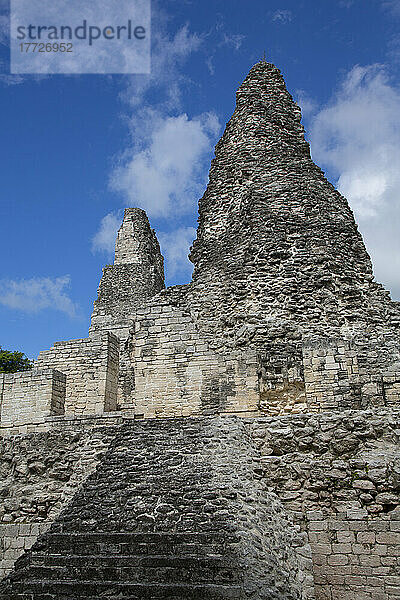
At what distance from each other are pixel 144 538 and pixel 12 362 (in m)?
21.1

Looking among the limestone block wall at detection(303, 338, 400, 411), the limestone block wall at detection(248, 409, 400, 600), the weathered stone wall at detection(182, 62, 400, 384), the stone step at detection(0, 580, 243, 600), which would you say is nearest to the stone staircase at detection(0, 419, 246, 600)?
the stone step at detection(0, 580, 243, 600)

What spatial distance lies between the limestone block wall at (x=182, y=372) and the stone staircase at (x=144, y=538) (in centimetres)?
167

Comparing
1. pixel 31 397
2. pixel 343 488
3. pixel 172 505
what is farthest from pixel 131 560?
pixel 31 397

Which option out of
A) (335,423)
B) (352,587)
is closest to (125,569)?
(352,587)

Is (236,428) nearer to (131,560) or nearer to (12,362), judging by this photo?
(131,560)

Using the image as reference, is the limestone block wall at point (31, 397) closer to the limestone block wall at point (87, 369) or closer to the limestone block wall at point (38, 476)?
the limestone block wall at point (87, 369)

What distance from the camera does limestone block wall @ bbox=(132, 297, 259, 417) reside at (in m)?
9.27

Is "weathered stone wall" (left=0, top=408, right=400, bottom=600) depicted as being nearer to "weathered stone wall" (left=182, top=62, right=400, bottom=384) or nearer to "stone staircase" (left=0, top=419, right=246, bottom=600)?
"stone staircase" (left=0, top=419, right=246, bottom=600)

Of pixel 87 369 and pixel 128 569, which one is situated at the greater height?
pixel 87 369

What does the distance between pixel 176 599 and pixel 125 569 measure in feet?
2.41

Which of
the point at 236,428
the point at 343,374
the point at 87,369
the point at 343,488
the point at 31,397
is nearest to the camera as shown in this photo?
the point at 343,488

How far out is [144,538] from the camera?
5.86m

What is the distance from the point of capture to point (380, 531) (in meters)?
6.63

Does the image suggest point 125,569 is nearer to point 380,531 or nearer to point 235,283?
point 380,531
